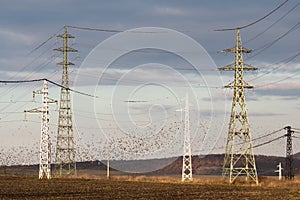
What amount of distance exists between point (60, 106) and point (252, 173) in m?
32.7

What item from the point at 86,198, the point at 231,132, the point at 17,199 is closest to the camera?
the point at 17,199

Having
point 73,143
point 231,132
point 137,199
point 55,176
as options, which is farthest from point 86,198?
point 55,176

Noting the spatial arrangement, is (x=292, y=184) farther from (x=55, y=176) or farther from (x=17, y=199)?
(x=17, y=199)

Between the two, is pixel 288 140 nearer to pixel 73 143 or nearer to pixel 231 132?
pixel 231 132

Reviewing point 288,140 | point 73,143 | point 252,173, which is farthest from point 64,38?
point 288,140

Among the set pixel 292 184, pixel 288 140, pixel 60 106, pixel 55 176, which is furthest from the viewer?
pixel 288 140

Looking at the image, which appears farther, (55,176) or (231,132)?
(55,176)

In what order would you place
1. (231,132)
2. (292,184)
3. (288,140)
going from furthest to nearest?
(288,140)
(292,184)
(231,132)

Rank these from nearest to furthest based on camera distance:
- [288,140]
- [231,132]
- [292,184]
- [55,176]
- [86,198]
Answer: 1. [86,198]
2. [231,132]
3. [292,184]
4. [55,176]
5. [288,140]

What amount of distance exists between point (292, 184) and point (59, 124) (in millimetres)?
37541

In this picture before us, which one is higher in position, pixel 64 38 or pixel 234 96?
pixel 64 38

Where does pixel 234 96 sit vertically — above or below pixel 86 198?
above

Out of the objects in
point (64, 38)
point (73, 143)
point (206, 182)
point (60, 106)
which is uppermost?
point (64, 38)

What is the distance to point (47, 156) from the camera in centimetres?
8819
